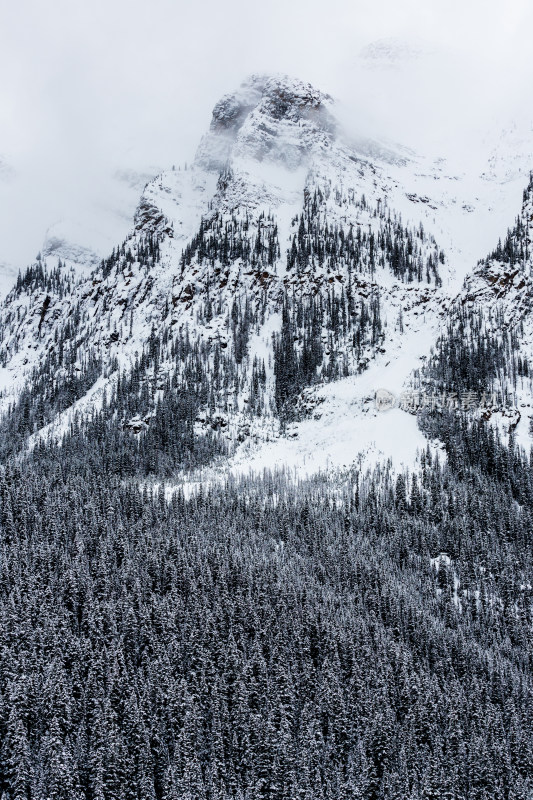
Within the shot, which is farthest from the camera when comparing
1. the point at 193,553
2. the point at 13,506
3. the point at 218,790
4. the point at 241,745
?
the point at 13,506

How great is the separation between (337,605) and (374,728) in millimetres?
50476

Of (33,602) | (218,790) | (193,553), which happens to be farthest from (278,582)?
(218,790)

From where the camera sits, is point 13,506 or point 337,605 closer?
point 337,605

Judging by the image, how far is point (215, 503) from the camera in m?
196

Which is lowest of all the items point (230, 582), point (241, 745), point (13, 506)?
point (241, 745)

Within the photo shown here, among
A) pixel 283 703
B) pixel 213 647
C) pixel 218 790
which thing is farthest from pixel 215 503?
pixel 218 790

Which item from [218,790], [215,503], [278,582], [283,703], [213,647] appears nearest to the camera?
[218,790]

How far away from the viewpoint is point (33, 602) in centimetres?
12706

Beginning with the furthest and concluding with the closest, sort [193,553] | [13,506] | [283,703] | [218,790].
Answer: [13,506] → [193,553] → [283,703] → [218,790]

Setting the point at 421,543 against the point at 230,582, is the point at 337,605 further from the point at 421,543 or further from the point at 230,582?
the point at 421,543

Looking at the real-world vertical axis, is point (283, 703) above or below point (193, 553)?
below

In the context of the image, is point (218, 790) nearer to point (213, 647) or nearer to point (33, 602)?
point (213, 647)

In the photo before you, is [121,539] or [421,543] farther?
[421,543]

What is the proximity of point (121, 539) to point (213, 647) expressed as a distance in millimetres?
47925
